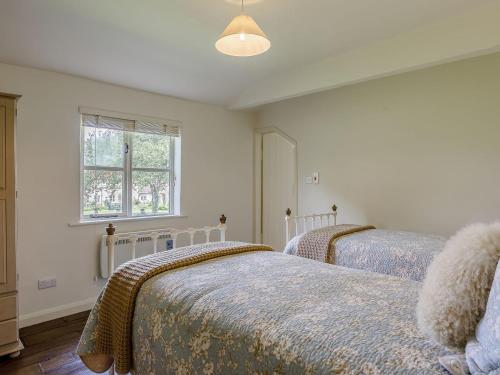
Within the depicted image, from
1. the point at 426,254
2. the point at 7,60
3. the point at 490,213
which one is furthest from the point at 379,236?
the point at 7,60

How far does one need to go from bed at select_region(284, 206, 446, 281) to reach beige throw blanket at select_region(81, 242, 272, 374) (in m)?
1.17

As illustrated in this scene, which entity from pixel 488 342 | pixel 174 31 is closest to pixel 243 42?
pixel 174 31

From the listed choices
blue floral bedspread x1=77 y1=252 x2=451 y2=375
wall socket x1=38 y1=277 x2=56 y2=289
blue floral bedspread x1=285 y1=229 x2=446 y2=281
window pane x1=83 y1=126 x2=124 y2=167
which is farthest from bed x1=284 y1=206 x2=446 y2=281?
wall socket x1=38 y1=277 x2=56 y2=289

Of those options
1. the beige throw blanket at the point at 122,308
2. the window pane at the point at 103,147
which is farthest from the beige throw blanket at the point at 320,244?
the window pane at the point at 103,147

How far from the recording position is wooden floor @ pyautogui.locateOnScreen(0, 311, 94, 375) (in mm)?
2123

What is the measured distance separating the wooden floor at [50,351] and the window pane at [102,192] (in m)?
0.99

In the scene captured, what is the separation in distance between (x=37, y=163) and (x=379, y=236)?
292 centimetres

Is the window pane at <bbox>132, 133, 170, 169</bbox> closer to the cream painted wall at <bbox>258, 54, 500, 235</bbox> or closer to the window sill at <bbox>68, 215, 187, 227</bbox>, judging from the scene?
the window sill at <bbox>68, 215, 187, 227</bbox>

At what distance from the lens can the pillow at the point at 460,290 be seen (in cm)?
81

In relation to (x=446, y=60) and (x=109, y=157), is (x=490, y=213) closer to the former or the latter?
(x=446, y=60)

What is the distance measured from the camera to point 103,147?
10.6 feet

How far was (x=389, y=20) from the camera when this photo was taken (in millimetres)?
2336

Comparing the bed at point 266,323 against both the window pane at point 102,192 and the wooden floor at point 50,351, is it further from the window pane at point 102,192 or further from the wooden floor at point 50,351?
the window pane at point 102,192

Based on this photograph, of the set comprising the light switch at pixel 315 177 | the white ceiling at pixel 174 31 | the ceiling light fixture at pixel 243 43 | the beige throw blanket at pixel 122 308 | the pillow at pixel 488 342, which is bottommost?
the beige throw blanket at pixel 122 308
